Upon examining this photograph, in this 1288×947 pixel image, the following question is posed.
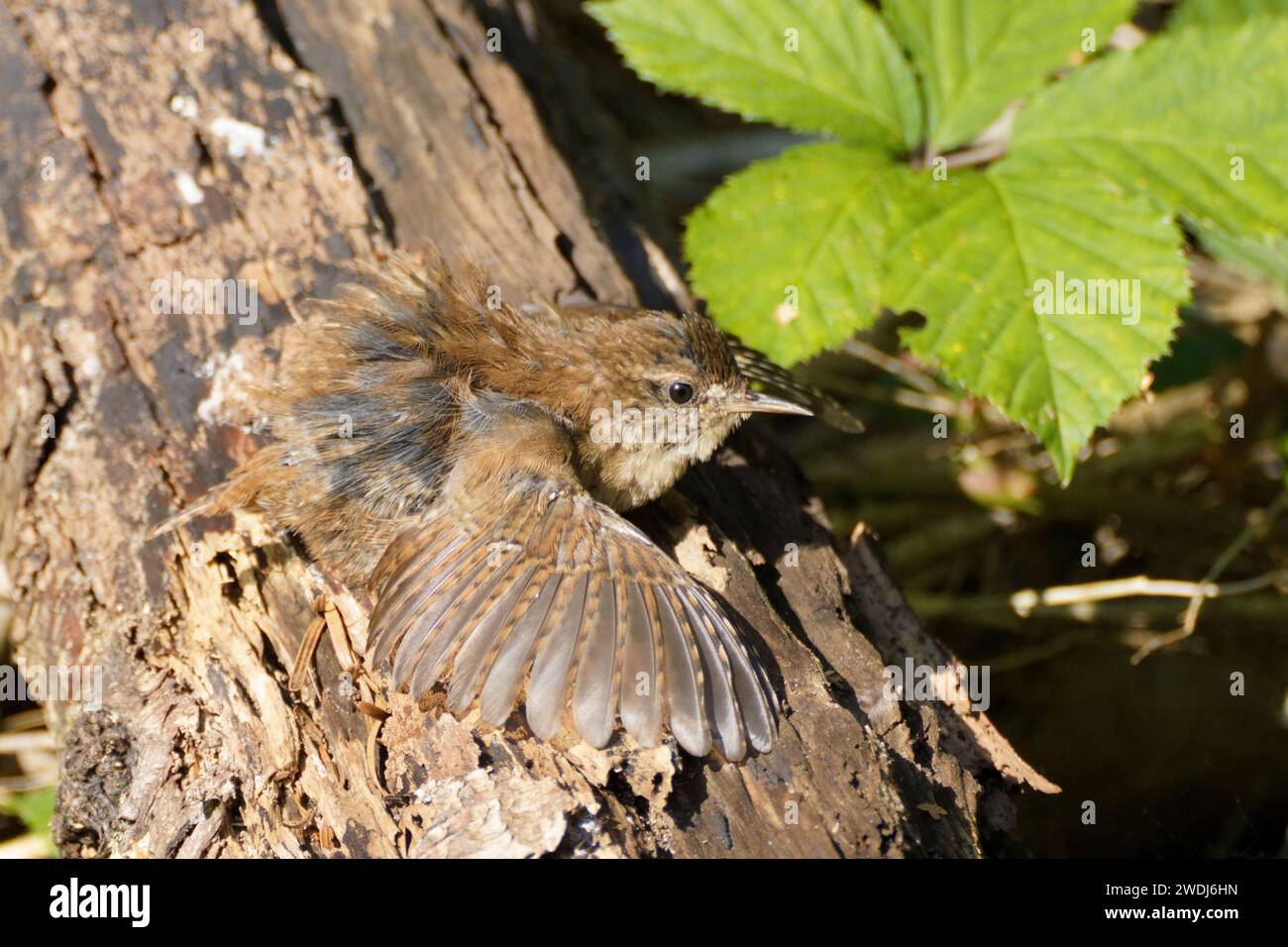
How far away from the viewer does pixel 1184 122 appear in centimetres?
388

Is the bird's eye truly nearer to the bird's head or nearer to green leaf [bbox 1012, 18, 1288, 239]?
the bird's head

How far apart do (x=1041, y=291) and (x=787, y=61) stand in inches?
47.6

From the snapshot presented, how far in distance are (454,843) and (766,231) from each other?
2143 millimetres

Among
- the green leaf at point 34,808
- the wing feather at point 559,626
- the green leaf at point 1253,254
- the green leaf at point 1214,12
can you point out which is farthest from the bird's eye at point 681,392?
the green leaf at point 1214,12

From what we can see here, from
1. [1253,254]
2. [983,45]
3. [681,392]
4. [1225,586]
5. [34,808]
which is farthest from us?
[1253,254]

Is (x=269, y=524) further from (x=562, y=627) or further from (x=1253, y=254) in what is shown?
(x=1253, y=254)

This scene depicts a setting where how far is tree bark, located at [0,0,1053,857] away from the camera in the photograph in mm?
2918

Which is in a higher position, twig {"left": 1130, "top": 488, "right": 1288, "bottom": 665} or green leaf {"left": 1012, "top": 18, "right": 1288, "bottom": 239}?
green leaf {"left": 1012, "top": 18, "right": 1288, "bottom": 239}

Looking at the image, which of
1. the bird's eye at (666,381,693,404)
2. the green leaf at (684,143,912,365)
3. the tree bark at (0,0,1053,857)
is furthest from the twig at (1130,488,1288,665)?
Answer: the bird's eye at (666,381,693,404)

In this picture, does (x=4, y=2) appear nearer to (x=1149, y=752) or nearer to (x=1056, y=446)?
(x=1056, y=446)

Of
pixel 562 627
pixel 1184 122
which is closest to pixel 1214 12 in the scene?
pixel 1184 122

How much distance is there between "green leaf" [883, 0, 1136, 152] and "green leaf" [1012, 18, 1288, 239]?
109mm

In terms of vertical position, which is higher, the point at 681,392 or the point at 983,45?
the point at 983,45
